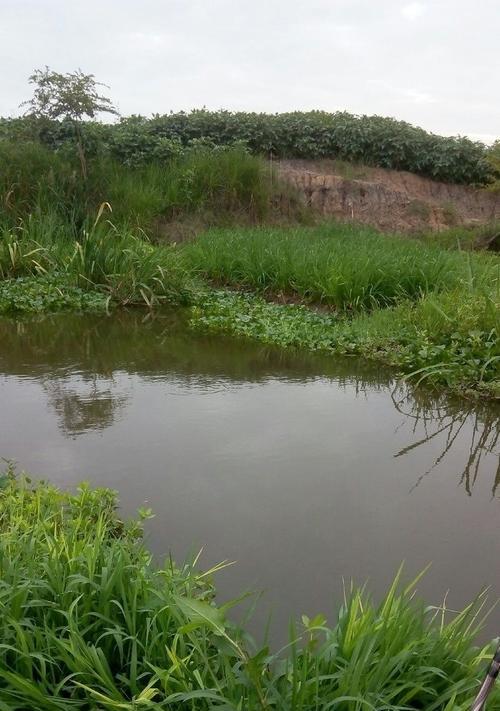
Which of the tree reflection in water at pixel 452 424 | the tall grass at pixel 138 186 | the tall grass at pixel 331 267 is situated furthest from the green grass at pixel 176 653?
the tall grass at pixel 138 186

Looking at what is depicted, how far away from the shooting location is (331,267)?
7008 mm

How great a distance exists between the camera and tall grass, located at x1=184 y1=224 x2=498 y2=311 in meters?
6.85

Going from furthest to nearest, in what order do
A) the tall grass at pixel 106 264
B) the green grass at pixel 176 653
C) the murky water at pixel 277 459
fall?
the tall grass at pixel 106 264, the murky water at pixel 277 459, the green grass at pixel 176 653

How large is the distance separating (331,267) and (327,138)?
803 centimetres

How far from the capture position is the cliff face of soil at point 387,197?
13.3 meters

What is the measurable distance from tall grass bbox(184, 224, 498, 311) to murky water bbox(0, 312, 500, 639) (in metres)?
1.51

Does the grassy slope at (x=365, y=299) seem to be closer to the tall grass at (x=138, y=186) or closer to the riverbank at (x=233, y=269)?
the riverbank at (x=233, y=269)

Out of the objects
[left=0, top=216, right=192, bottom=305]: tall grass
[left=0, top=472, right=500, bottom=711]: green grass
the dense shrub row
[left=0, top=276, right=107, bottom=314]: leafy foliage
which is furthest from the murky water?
the dense shrub row

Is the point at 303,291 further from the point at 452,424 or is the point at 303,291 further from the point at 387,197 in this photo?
the point at 387,197

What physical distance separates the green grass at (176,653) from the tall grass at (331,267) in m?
4.50

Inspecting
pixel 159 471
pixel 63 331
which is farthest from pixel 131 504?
pixel 63 331

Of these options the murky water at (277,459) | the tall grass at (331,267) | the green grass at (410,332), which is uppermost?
the tall grass at (331,267)

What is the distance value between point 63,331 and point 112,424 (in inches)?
107

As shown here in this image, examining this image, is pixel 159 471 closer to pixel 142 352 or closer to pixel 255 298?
pixel 142 352
